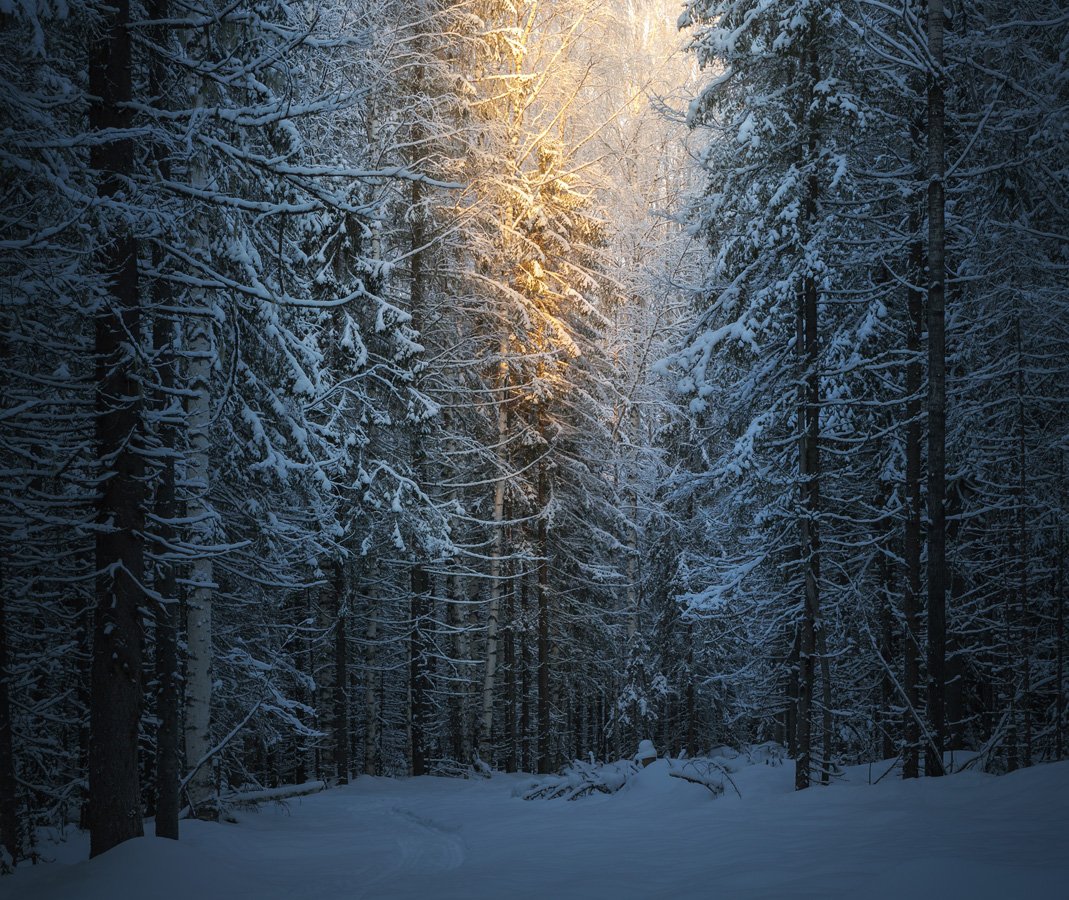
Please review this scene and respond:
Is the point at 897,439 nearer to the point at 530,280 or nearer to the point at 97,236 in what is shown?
the point at 530,280

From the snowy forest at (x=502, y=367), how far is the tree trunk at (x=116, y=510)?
0.11ft

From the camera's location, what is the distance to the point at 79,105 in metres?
7.09

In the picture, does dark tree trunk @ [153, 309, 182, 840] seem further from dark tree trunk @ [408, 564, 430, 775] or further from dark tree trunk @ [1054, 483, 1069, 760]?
dark tree trunk @ [1054, 483, 1069, 760]

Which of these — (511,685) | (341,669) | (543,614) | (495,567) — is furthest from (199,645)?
(511,685)

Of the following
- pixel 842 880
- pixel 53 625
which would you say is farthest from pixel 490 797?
pixel 842 880

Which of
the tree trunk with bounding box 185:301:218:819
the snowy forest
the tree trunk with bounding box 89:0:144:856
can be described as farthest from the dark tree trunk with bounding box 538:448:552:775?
the tree trunk with bounding box 89:0:144:856

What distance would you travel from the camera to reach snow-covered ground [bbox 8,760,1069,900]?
507 centimetres

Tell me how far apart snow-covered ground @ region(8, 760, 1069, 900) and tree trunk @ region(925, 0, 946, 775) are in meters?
2.26

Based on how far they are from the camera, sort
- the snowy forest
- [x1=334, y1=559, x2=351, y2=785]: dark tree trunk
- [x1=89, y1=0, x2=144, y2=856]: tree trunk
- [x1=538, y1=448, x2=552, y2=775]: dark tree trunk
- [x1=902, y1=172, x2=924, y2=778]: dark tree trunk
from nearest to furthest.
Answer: [x1=89, y1=0, x2=144, y2=856]: tree trunk
the snowy forest
[x1=902, y1=172, x2=924, y2=778]: dark tree trunk
[x1=334, y1=559, x2=351, y2=785]: dark tree trunk
[x1=538, y1=448, x2=552, y2=775]: dark tree trunk

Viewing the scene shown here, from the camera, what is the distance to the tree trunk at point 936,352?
980cm

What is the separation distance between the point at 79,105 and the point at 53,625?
8338 millimetres

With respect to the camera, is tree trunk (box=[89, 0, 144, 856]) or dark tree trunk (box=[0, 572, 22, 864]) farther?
dark tree trunk (box=[0, 572, 22, 864])

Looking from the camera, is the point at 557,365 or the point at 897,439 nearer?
the point at 897,439

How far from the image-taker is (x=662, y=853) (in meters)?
7.16
